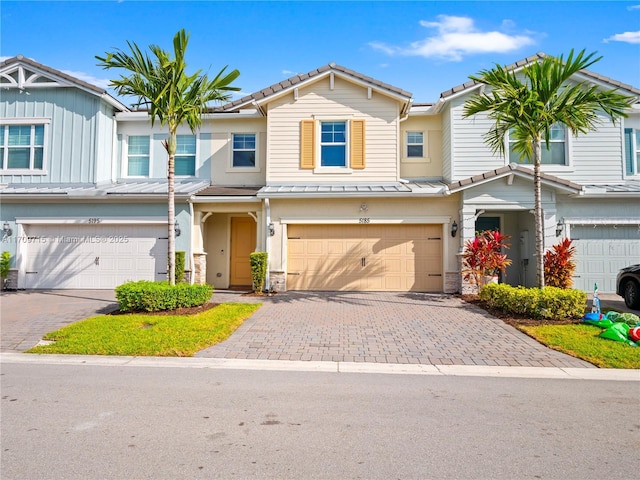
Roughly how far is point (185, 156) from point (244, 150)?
2.26 meters

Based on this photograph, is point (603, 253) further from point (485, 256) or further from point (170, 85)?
point (170, 85)

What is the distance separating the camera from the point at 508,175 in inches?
530

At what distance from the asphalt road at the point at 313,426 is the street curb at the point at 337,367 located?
30 centimetres

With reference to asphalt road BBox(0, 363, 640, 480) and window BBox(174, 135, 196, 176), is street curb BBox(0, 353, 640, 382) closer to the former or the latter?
asphalt road BBox(0, 363, 640, 480)

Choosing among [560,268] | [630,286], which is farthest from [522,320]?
[630,286]

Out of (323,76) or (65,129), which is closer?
(323,76)

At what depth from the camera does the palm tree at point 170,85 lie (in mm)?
10297

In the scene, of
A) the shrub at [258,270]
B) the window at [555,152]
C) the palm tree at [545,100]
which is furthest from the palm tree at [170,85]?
the window at [555,152]

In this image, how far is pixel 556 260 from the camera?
12383 millimetres

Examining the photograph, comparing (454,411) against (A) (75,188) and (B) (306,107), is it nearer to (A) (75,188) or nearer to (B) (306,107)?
(B) (306,107)

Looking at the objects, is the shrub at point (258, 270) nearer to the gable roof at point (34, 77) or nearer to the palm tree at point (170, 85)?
the palm tree at point (170, 85)

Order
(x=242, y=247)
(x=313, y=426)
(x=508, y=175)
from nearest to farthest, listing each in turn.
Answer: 1. (x=313, y=426)
2. (x=508, y=175)
3. (x=242, y=247)

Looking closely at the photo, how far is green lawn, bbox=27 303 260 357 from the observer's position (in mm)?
7312

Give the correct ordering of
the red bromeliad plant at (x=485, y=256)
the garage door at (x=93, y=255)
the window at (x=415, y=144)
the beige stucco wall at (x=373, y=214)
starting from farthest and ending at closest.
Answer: the window at (x=415, y=144) → the garage door at (x=93, y=255) → the beige stucco wall at (x=373, y=214) → the red bromeliad plant at (x=485, y=256)
